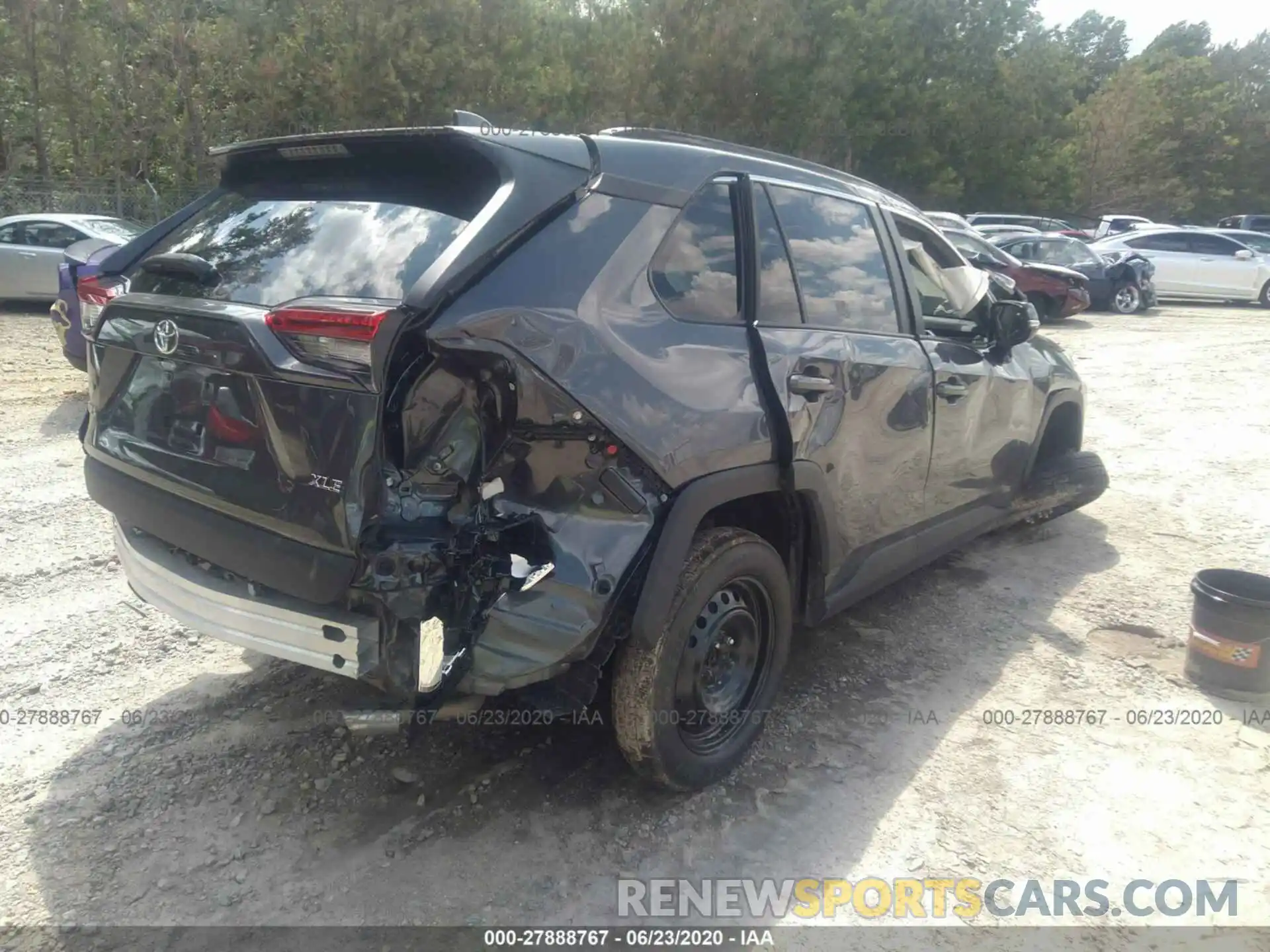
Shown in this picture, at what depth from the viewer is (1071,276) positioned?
15070 millimetres

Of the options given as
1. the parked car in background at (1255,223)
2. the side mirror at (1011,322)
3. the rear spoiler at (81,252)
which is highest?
the parked car in background at (1255,223)

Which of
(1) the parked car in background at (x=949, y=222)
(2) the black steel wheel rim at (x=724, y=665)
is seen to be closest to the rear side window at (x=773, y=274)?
(2) the black steel wheel rim at (x=724, y=665)

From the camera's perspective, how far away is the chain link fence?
62.1ft

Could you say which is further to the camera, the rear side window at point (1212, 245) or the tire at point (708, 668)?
the rear side window at point (1212, 245)

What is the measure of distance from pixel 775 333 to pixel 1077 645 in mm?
2294

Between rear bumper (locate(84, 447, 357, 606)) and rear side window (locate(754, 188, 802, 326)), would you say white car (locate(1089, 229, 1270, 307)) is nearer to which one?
rear side window (locate(754, 188, 802, 326))

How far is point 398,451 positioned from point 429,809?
124 centimetres

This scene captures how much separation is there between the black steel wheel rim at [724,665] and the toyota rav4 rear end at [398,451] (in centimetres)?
43

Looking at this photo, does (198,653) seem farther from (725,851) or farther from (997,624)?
(997,624)

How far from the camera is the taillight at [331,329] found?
7.63 feet

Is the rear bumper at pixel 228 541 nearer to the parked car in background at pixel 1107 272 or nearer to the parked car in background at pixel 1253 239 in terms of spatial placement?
the parked car in background at pixel 1107 272

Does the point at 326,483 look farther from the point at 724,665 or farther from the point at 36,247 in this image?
the point at 36,247

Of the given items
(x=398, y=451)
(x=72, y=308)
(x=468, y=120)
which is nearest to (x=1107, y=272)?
Result: (x=72, y=308)
